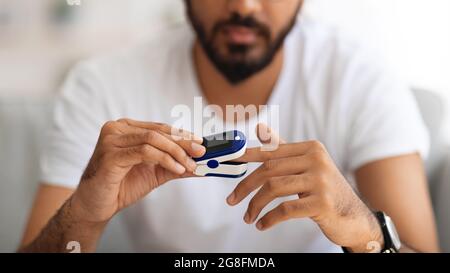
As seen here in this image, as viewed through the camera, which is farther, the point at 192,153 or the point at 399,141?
the point at 399,141

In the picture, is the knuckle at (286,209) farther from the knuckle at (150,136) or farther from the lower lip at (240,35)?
the lower lip at (240,35)

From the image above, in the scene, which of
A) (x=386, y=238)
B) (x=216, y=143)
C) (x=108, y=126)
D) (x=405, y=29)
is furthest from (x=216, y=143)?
(x=405, y=29)

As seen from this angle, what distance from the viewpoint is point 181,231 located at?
26.0 inches

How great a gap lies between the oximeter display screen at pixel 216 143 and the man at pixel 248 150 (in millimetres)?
14

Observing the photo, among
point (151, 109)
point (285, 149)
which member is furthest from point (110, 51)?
point (285, 149)

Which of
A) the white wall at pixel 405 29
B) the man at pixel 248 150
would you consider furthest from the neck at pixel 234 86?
the white wall at pixel 405 29

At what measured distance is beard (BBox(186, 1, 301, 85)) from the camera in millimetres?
711

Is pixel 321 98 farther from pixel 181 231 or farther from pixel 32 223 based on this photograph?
pixel 32 223

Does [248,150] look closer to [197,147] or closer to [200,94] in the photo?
[197,147]

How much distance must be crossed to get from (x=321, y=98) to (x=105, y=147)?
0.33m

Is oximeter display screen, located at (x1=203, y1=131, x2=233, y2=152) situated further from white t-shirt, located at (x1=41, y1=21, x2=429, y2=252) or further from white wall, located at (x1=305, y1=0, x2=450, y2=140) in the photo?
white wall, located at (x1=305, y1=0, x2=450, y2=140)

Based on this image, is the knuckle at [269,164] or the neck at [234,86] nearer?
the knuckle at [269,164]

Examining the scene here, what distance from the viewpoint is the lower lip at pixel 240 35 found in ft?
→ 2.25

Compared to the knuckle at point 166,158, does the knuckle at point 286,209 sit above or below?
below
